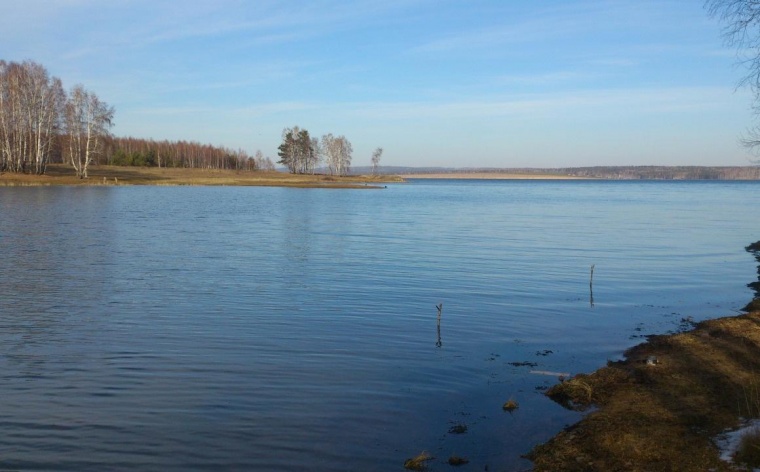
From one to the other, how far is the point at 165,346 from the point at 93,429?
3.85m

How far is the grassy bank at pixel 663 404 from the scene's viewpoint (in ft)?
22.9

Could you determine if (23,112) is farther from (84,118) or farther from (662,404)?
(662,404)

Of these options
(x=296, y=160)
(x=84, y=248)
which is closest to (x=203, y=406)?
(x=84, y=248)

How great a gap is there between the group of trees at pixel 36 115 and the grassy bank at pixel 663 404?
7101 centimetres

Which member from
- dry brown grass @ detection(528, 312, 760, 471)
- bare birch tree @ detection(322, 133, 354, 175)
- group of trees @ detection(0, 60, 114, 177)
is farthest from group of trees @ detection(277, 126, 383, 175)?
dry brown grass @ detection(528, 312, 760, 471)

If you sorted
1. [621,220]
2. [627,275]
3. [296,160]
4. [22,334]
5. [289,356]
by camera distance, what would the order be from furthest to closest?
[296,160]
[621,220]
[627,275]
[22,334]
[289,356]

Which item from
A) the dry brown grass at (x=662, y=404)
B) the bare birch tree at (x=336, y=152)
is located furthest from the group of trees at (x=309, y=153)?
the dry brown grass at (x=662, y=404)

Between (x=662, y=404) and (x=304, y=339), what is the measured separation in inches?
266

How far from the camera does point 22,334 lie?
12.5 metres

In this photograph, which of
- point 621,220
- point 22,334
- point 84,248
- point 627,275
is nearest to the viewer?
point 22,334

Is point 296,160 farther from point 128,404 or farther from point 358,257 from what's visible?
point 128,404

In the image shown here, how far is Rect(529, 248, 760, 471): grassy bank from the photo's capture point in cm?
698

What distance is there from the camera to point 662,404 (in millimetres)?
8656

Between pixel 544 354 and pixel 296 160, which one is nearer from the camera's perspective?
pixel 544 354
